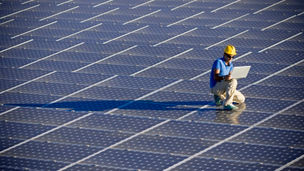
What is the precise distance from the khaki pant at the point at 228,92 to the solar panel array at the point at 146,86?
0.35m

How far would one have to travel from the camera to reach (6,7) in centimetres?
2741

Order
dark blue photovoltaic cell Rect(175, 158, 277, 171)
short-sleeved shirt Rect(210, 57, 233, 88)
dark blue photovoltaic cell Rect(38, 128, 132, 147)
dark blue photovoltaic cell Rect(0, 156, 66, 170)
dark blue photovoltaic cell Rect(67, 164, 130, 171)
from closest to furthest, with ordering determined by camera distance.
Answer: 1. dark blue photovoltaic cell Rect(175, 158, 277, 171)
2. dark blue photovoltaic cell Rect(67, 164, 130, 171)
3. dark blue photovoltaic cell Rect(0, 156, 66, 170)
4. dark blue photovoltaic cell Rect(38, 128, 132, 147)
5. short-sleeved shirt Rect(210, 57, 233, 88)

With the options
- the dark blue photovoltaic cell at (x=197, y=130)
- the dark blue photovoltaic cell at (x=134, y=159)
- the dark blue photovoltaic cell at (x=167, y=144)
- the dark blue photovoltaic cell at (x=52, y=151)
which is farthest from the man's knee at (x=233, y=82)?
the dark blue photovoltaic cell at (x=52, y=151)

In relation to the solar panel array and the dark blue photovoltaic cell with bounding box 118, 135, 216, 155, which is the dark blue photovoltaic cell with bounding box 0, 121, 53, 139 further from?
the dark blue photovoltaic cell with bounding box 118, 135, 216, 155

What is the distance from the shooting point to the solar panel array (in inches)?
568

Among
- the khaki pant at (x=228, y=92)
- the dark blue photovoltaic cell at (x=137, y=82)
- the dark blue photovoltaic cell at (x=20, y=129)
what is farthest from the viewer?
the dark blue photovoltaic cell at (x=137, y=82)

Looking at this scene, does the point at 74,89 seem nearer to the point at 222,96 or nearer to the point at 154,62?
the point at 154,62

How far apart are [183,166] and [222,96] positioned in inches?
139

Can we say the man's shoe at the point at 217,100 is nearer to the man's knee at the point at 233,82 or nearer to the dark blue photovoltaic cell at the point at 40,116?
the man's knee at the point at 233,82

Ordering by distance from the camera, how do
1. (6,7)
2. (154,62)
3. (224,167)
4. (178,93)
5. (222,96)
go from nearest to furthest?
(224,167) → (222,96) → (178,93) → (154,62) → (6,7)

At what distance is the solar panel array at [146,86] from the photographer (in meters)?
14.4

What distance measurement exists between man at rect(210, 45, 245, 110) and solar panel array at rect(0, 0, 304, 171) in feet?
1.06

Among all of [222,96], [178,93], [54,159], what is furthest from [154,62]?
[54,159]

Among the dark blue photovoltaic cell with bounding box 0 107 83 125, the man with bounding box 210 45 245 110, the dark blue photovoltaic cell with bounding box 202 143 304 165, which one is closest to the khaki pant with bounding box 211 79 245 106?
the man with bounding box 210 45 245 110
